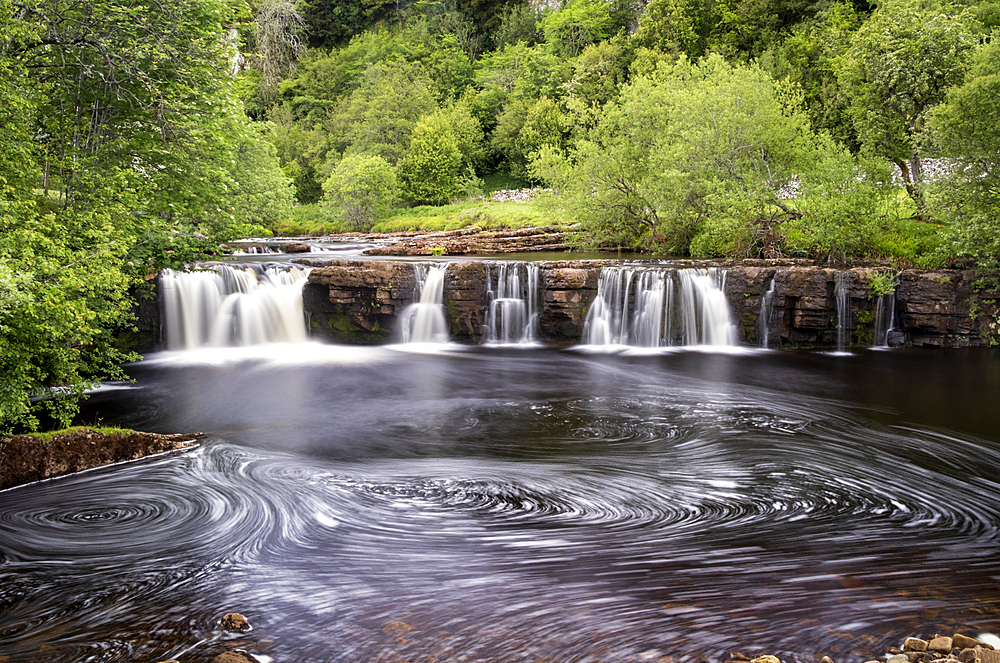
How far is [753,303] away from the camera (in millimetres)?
18422

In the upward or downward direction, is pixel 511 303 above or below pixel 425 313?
above

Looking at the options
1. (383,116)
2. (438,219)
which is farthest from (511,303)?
(383,116)

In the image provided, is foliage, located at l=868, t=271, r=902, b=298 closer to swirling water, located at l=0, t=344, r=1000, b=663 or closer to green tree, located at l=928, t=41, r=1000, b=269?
green tree, located at l=928, t=41, r=1000, b=269

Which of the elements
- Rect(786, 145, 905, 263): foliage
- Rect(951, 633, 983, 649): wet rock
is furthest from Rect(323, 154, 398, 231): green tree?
Rect(951, 633, 983, 649): wet rock

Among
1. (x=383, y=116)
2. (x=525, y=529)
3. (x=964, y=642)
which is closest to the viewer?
(x=964, y=642)

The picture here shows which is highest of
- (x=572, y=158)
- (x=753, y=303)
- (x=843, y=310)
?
(x=572, y=158)

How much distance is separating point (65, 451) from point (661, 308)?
14888 millimetres

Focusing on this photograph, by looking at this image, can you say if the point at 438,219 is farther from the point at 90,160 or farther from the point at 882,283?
the point at 90,160

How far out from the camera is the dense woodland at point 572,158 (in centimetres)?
943

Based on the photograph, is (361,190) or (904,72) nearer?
(904,72)

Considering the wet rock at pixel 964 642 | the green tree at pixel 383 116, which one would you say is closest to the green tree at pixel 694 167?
the wet rock at pixel 964 642

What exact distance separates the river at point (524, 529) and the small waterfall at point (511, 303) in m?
5.84

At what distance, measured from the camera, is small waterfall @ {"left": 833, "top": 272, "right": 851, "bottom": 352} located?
17812mm

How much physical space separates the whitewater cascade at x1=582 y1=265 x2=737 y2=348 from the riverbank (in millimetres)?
12845
